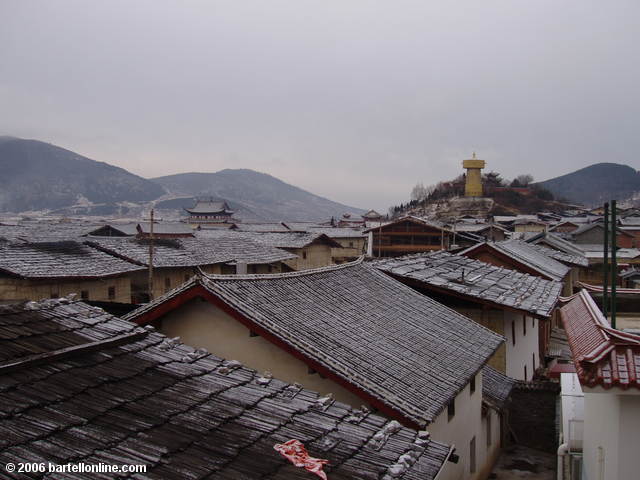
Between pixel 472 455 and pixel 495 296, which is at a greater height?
pixel 495 296

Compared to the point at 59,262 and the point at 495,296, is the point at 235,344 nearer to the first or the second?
the point at 495,296

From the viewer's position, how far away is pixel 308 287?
1295 cm

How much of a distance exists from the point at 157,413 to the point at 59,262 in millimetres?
23291

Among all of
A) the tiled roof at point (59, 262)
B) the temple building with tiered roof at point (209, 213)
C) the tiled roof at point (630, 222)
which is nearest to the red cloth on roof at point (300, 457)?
the tiled roof at point (59, 262)

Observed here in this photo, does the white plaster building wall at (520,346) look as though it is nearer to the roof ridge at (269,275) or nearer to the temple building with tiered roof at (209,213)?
the roof ridge at (269,275)

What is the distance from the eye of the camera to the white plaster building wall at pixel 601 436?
6.55 meters

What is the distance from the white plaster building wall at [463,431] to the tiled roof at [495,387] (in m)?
1.02

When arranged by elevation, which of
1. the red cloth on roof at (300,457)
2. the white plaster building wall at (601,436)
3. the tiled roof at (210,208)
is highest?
the tiled roof at (210,208)

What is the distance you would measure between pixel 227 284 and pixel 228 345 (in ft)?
3.58

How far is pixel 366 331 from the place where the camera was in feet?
38.8

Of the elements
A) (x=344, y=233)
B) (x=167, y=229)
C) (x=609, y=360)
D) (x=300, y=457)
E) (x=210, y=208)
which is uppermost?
(x=210, y=208)

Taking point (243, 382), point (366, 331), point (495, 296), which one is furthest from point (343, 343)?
point (495, 296)

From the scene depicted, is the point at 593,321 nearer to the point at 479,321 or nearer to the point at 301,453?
the point at 301,453

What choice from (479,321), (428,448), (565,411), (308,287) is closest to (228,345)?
(308,287)
